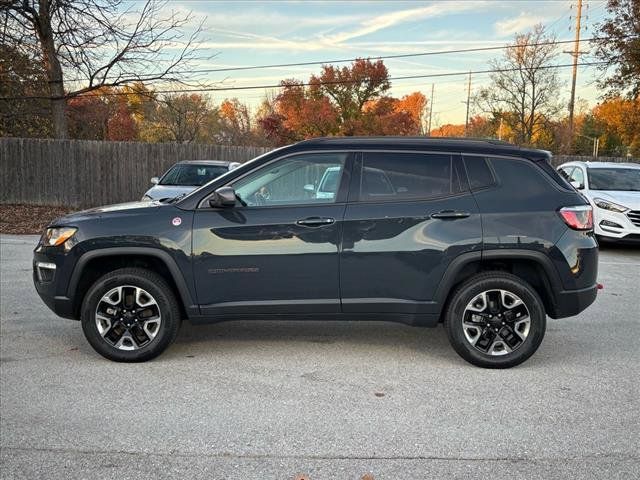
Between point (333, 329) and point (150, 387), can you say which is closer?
point (150, 387)

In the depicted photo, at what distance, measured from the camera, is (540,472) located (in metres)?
Answer: 3.07

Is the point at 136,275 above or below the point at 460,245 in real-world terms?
below

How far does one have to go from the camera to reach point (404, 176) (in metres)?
4.67

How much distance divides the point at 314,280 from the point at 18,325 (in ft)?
10.9

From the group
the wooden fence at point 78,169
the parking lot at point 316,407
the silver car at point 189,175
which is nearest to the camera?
the parking lot at point 316,407

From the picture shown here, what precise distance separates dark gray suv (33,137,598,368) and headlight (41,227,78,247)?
0.01 meters

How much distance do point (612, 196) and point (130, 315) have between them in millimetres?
9756

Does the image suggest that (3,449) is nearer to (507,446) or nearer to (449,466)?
(449,466)

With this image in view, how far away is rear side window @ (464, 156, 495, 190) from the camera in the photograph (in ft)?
15.2

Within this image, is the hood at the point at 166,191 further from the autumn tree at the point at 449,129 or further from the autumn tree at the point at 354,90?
the autumn tree at the point at 449,129

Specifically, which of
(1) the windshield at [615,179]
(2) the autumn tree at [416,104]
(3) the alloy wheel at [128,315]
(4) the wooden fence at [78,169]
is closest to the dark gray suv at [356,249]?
(3) the alloy wheel at [128,315]

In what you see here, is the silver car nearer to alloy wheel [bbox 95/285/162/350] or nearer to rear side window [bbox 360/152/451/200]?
alloy wheel [bbox 95/285/162/350]

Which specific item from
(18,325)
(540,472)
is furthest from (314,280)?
(18,325)

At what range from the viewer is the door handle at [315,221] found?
4.54m
